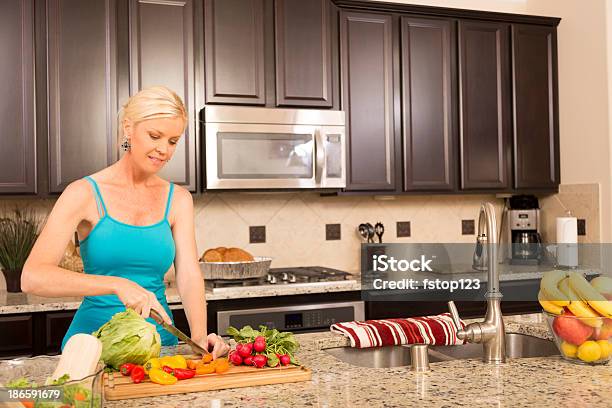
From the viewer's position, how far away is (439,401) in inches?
58.0

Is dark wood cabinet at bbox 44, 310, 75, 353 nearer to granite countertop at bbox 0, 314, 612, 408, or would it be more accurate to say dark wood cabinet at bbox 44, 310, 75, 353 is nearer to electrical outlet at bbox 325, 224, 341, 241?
granite countertop at bbox 0, 314, 612, 408

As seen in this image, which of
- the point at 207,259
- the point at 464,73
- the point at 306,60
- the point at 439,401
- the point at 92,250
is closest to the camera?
the point at 439,401

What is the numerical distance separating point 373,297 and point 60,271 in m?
1.98

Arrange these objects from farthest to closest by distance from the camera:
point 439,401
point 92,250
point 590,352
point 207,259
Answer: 1. point 207,259
2. point 92,250
3. point 590,352
4. point 439,401

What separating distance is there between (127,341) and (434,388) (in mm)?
728

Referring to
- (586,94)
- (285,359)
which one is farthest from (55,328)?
(586,94)

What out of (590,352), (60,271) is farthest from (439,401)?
(60,271)

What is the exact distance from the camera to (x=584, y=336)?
179 cm

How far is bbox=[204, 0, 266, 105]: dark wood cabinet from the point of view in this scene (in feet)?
11.9

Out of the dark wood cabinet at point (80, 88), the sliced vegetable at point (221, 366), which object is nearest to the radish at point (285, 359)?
the sliced vegetable at point (221, 366)

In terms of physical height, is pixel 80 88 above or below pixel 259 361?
above

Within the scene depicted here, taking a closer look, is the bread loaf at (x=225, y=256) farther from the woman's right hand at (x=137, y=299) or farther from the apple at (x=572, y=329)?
the apple at (x=572, y=329)

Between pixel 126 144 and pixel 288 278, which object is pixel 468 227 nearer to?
pixel 288 278

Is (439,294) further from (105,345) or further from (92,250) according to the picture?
(105,345)
